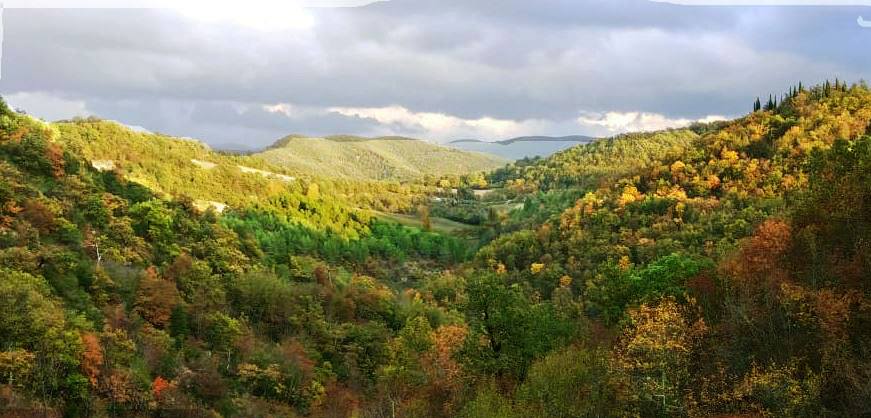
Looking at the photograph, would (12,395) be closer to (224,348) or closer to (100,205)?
(224,348)

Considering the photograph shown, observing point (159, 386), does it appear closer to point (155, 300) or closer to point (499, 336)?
point (155, 300)

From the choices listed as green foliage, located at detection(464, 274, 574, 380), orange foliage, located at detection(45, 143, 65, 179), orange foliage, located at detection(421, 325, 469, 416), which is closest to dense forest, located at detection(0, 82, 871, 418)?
green foliage, located at detection(464, 274, 574, 380)

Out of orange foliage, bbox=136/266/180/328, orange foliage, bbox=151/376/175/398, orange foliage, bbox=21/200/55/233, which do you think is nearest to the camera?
orange foliage, bbox=151/376/175/398

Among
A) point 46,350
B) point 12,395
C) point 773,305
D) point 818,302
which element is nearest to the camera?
point 818,302

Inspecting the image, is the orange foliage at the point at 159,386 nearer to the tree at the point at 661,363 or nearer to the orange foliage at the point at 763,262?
the tree at the point at 661,363

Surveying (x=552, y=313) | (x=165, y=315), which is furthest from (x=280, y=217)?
(x=552, y=313)

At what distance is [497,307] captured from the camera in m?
37.3

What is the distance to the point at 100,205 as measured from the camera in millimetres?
67688

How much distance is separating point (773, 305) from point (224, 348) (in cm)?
4319

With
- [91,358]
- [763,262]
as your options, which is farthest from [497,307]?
[91,358]

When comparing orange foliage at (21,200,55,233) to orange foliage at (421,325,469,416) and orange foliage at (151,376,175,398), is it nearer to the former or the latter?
orange foliage at (151,376,175,398)

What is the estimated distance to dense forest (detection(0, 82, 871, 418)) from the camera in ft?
83.9

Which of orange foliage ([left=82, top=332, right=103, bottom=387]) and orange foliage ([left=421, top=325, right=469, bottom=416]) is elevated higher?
orange foliage ([left=82, top=332, right=103, bottom=387])

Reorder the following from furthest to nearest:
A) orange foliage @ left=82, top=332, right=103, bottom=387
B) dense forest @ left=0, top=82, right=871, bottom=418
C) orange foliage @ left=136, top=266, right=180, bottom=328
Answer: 1. orange foliage @ left=136, top=266, right=180, bottom=328
2. orange foliage @ left=82, top=332, right=103, bottom=387
3. dense forest @ left=0, top=82, right=871, bottom=418
